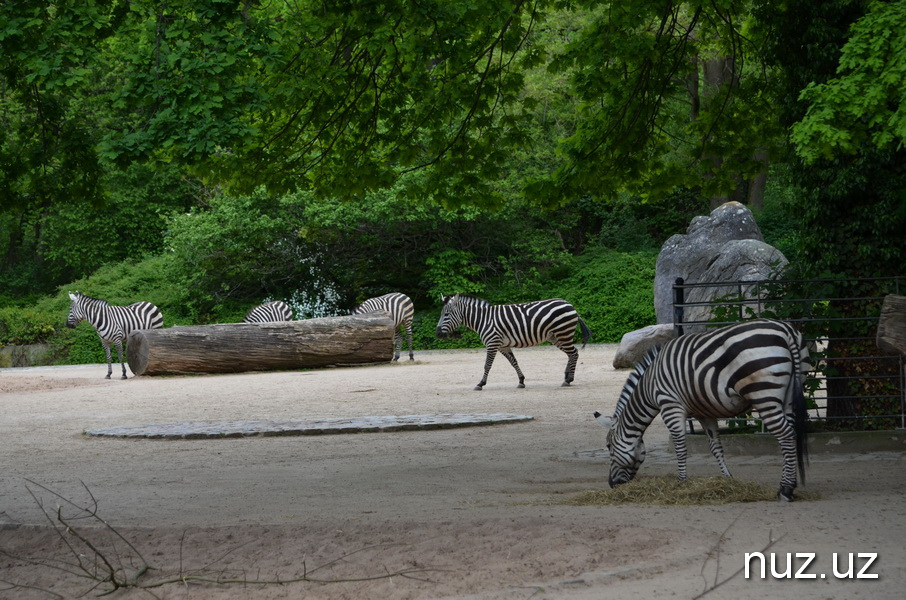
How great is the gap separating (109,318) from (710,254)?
1479 cm

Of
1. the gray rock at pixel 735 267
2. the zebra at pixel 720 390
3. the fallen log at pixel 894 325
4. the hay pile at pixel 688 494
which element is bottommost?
the hay pile at pixel 688 494

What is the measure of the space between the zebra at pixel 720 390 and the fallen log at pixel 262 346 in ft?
52.6

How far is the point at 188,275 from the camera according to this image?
107 feet

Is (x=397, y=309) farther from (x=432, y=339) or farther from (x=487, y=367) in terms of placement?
(x=487, y=367)

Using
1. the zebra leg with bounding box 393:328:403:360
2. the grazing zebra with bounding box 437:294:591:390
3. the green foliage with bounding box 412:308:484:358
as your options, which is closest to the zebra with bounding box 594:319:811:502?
the grazing zebra with bounding box 437:294:591:390

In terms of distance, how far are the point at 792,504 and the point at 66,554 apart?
467 centimetres

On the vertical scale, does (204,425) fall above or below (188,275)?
below

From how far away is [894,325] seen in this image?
14.5 ft

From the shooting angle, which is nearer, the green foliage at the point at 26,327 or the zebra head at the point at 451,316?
the zebra head at the point at 451,316

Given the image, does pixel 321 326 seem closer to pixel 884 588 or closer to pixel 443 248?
pixel 443 248

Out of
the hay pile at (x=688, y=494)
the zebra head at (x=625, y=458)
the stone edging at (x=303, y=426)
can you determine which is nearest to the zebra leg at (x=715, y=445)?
the hay pile at (x=688, y=494)

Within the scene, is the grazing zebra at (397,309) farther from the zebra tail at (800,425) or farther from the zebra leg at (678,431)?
the zebra tail at (800,425)

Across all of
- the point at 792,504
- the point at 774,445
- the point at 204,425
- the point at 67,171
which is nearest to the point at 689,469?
the point at 774,445

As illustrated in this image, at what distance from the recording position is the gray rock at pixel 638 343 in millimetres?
19877
